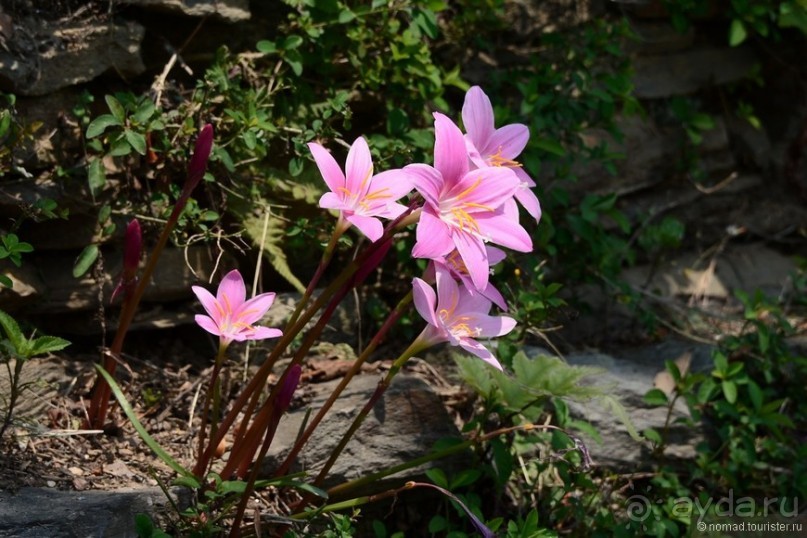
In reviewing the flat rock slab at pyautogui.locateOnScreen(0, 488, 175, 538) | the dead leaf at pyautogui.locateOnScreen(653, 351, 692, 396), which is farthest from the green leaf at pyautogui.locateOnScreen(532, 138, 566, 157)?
the flat rock slab at pyautogui.locateOnScreen(0, 488, 175, 538)

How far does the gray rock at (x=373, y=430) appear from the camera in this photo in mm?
2873

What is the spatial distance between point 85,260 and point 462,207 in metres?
1.32

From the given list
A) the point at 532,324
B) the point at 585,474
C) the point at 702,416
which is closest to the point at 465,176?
the point at 532,324

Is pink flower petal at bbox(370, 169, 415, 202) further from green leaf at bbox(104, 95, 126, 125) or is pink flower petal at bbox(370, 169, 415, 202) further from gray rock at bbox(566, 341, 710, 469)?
gray rock at bbox(566, 341, 710, 469)

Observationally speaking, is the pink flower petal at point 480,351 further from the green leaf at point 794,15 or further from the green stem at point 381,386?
the green leaf at point 794,15

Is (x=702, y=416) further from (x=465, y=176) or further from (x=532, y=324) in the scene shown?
(x=465, y=176)

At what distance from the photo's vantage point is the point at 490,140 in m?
2.46

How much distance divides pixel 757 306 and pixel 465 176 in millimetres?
2049

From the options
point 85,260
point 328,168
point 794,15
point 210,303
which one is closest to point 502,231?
point 328,168

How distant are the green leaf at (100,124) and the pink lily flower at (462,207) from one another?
3.81ft

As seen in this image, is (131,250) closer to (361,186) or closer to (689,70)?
(361,186)

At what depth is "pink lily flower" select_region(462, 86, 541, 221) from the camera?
94.0 inches

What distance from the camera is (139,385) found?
3092 millimetres

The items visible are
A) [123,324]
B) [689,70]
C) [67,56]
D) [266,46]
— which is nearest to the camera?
[123,324]
